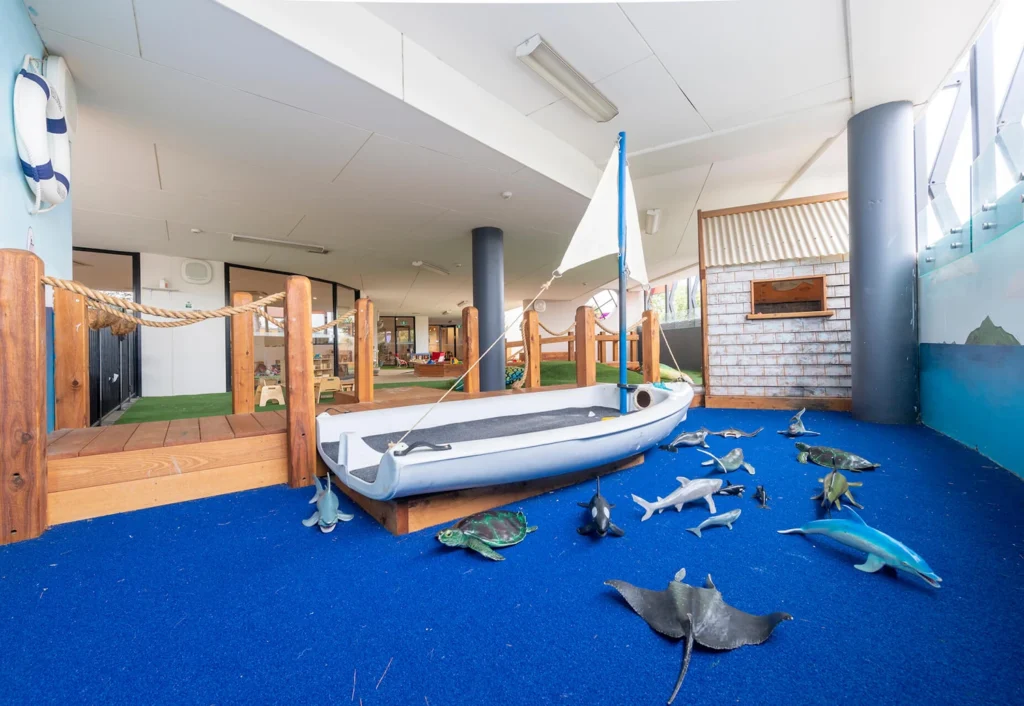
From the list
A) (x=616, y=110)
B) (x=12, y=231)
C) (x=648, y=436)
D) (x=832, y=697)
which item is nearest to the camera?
(x=832, y=697)

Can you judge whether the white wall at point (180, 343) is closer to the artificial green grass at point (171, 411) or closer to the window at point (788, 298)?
the artificial green grass at point (171, 411)

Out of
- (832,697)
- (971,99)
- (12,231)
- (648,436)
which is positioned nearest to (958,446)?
(648,436)

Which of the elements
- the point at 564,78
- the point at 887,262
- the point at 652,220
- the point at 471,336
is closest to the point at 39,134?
the point at 471,336

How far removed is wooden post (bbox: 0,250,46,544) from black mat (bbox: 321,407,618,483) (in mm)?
1140

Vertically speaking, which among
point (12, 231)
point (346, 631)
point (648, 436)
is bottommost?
point (346, 631)

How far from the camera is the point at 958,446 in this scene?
2.99 meters

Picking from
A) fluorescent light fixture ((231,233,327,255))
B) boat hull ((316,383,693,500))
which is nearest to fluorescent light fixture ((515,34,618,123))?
boat hull ((316,383,693,500))

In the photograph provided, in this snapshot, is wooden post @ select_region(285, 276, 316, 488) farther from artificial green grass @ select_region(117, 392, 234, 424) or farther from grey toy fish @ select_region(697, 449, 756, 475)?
grey toy fish @ select_region(697, 449, 756, 475)

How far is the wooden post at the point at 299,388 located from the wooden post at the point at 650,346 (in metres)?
4.13

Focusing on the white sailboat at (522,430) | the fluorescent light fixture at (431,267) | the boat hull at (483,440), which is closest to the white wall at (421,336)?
the fluorescent light fixture at (431,267)

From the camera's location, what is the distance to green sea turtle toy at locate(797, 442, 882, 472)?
8.32 feet

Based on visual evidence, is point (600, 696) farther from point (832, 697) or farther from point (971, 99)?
point (971, 99)

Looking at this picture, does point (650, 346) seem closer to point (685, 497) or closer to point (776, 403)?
point (776, 403)

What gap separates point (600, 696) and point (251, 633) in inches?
38.5
